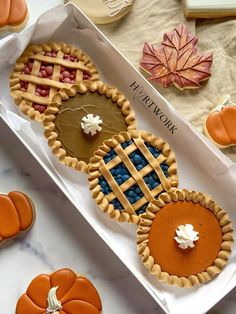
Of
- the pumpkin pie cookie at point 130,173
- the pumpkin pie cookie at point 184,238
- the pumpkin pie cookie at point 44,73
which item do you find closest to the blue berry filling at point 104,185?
the pumpkin pie cookie at point 130,173

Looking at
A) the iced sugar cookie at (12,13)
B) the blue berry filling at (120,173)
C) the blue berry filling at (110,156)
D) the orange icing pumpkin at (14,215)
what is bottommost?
the blue berry filling at (120,173)

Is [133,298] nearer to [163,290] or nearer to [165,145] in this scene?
[163,290]

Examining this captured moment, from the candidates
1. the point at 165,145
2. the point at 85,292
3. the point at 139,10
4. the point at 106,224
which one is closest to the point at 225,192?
the point at 165,145

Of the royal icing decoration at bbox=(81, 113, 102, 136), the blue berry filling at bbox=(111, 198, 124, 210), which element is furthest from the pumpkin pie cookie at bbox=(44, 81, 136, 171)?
the blue berry filling at bbox=(111, 198, 124, 210)

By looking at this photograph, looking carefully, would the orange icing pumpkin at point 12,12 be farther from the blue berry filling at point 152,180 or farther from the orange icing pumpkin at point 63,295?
the orange icing pumpkin at point 63,295

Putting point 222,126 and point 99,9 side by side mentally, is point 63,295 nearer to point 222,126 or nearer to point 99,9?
point 222,126
